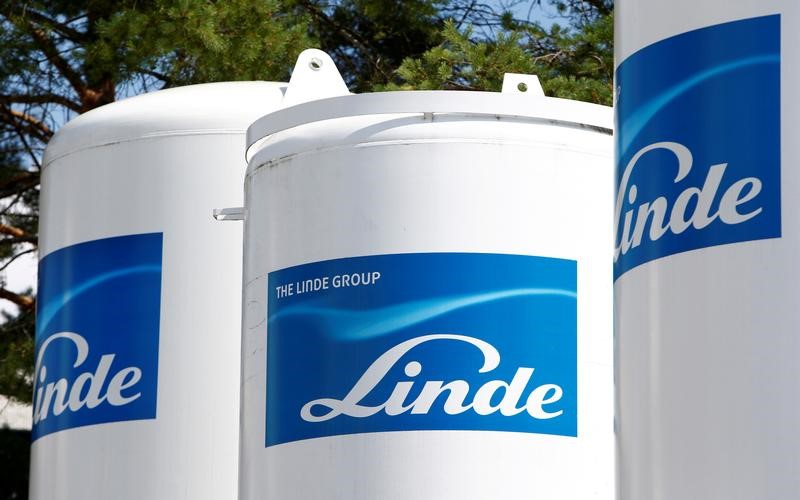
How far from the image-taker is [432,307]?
6211 millimetres

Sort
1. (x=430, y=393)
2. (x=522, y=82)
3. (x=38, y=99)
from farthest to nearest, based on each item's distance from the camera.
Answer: (x=38, y=99), (x=522, y=82), (x=430, y=393)

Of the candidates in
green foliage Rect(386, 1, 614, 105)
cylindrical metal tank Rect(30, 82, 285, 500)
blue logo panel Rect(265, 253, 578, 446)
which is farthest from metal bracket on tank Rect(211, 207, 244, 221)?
green foliage Rect(386, 1, 614, 105)

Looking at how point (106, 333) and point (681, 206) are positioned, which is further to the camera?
point (106, 333)

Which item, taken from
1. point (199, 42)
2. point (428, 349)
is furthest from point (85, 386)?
point (199, 42)

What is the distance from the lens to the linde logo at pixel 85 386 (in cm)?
776

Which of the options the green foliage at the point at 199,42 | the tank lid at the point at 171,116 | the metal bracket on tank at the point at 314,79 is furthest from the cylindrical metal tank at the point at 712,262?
the green foliage at the point at 199,42

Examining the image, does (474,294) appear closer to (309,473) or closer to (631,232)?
(309,473)

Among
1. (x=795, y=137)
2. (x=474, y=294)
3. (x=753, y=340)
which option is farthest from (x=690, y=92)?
(x=474, y=294)

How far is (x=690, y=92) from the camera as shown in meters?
4.40

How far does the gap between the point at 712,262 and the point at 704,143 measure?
31 centimetres

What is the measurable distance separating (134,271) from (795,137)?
4254 millimetres

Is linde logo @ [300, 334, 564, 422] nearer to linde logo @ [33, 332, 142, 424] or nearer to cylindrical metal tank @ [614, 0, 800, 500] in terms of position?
cylindrical metal tank @ [614, 0, 800, 500]

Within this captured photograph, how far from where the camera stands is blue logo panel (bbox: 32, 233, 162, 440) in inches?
305

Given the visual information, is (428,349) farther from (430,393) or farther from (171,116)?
(171,116)
